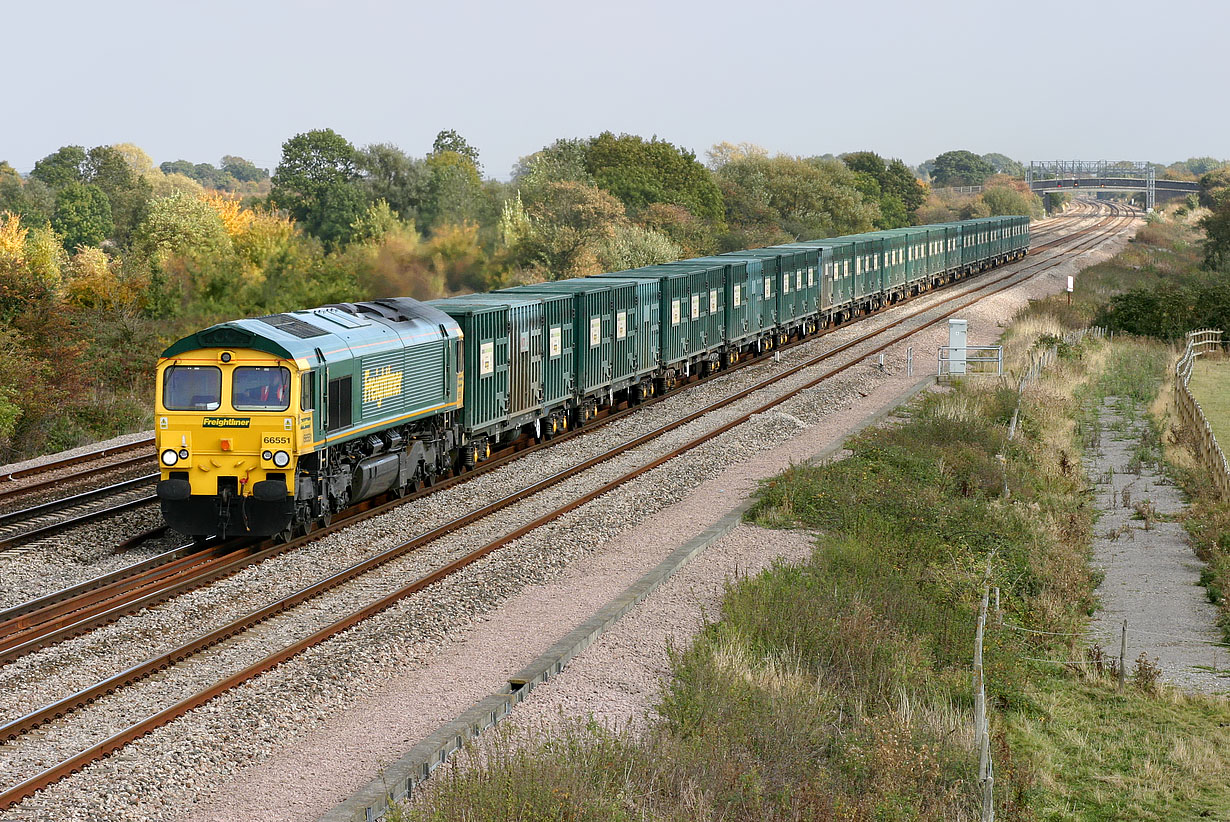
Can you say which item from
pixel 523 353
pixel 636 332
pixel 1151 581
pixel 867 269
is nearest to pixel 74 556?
pixel 523 353

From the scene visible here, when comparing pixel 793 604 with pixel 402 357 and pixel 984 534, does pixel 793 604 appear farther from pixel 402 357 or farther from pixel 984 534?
pixel 402 357

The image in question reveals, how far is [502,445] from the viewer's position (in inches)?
1022

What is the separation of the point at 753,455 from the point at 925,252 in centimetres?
3955

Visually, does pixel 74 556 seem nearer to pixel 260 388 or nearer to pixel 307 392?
pixel 260 388

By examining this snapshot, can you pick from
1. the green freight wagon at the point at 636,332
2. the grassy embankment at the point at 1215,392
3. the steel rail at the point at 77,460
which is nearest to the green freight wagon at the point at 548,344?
the green freight wagon at the point at 636,332

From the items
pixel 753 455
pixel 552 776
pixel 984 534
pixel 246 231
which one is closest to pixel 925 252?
pixel 246 231

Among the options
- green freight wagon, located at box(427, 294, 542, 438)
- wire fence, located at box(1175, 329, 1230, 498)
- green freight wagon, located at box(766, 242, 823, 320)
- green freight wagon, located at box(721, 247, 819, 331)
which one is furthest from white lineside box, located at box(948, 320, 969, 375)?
green freight wagon, located at box(427, 294, 542, 438)

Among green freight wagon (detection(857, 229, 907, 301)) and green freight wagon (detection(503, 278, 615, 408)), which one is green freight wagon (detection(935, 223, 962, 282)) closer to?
green freight wagon (detection(857, 229, 907, 301))

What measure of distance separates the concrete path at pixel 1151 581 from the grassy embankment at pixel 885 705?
21.4 inches

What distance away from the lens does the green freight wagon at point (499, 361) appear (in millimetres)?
22047

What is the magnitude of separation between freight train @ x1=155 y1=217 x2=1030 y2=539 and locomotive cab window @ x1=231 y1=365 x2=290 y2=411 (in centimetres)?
2

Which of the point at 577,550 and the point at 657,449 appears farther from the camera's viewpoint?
the point at 657,449

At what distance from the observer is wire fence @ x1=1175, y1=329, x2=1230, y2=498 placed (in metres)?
23.7

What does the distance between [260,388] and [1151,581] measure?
46.3ft
